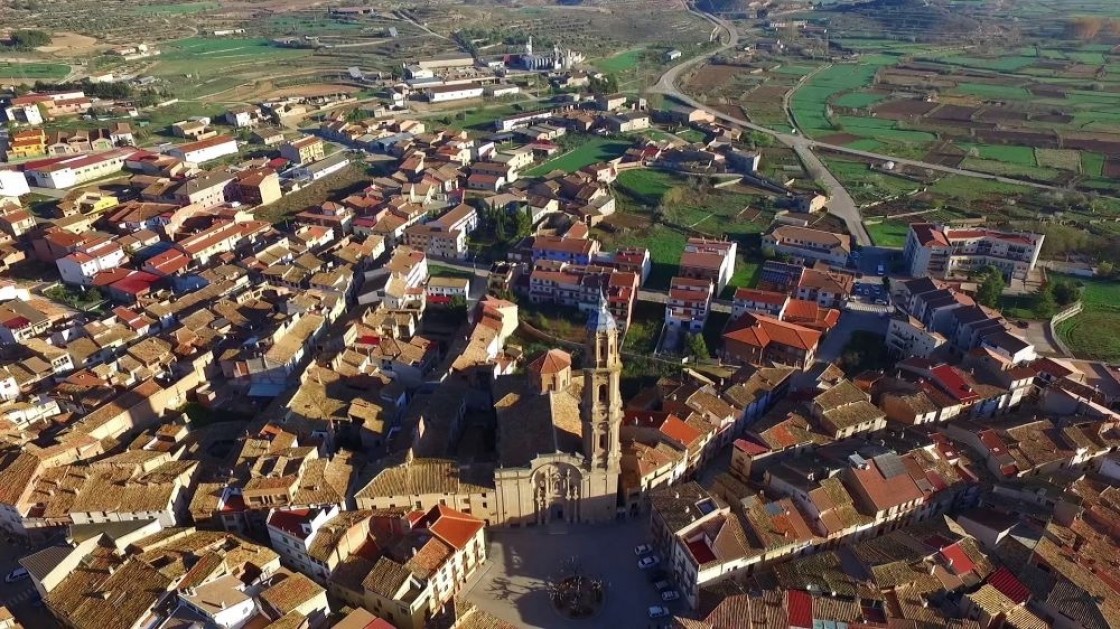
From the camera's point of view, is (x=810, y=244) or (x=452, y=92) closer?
(x=810, y=244)

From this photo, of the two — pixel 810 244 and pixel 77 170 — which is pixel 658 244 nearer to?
pixel 810 244

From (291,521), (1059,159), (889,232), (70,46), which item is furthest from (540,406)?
(70,46)

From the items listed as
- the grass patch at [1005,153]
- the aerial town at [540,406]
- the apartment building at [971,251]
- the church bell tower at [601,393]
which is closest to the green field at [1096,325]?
the aerial town at [540,406]

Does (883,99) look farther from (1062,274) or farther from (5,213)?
(5,213)

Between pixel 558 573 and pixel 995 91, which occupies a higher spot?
pixel 995 91

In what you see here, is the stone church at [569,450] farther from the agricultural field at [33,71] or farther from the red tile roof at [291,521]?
the agricultural field at [33,71]

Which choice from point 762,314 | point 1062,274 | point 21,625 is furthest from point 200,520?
point 1062,274
